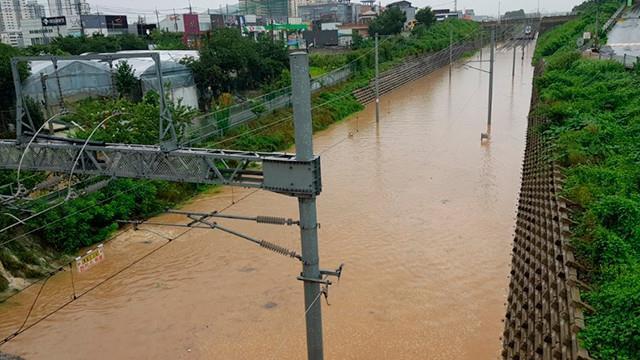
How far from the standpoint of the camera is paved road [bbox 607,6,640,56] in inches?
1484

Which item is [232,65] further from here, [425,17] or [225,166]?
[425,17]

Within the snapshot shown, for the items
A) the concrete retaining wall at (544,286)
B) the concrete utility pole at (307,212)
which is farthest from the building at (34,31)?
the concrete utility pole at (307,212)

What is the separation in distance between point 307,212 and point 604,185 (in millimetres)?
8708

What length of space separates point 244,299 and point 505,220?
28.7 ft

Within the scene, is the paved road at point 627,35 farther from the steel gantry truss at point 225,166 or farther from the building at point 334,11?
the building at point 334,11

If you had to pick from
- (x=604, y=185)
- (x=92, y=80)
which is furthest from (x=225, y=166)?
(x=92, y=80)

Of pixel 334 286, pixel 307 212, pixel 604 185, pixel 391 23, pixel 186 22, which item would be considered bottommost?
pixel 334 286

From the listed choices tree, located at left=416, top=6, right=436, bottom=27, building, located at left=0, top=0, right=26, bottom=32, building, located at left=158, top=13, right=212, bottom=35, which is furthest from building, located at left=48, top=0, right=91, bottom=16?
tree, located at left=416, top=6, right=436, bottom=27

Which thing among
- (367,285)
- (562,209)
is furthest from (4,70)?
(562,209)

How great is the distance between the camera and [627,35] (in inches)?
1866

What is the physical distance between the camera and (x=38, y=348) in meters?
11.6

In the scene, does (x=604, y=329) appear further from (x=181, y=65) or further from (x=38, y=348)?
(x=181, y=65)

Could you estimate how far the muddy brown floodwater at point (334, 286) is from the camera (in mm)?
11141

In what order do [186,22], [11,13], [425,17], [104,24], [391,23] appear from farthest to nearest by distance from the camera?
[11,13] < [425,17] < [186,22] < [104,24] < [391,23]
